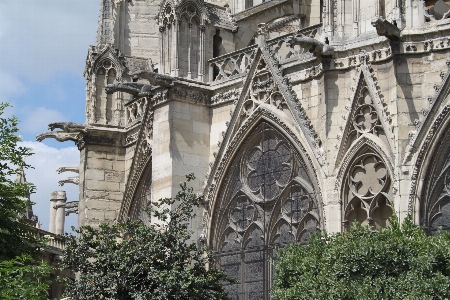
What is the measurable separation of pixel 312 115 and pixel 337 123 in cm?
71

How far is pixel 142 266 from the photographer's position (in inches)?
684

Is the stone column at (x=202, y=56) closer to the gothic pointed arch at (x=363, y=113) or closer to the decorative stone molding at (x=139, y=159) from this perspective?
the decorative stone molding at (x=139, y=159)

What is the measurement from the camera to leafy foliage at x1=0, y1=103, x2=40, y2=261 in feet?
62.7

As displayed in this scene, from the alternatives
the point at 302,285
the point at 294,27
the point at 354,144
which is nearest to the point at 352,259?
the point at 302,285

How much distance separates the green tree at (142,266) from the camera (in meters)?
17.2

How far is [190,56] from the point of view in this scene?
73.2 feet

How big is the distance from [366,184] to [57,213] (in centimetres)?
2244

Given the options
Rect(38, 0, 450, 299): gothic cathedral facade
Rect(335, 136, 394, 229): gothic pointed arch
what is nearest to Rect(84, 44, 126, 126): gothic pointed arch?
Rect(38, 0, 450, 299): gothic cathedral facade

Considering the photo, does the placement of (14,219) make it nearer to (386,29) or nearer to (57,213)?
(386,29)

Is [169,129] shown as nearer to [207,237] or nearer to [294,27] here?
[207,237]

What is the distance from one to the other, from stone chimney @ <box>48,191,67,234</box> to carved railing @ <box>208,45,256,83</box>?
55.0ft

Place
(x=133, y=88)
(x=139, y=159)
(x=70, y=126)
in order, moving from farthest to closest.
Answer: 1. (x=70, y=126)
2. (x=139, y=159)
3. (x=133, y=88)

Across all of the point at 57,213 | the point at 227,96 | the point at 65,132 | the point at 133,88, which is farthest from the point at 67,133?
the point at 57,213

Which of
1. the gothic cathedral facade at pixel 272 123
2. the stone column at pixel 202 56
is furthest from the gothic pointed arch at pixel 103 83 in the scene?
the stone column at pixel 202 56
